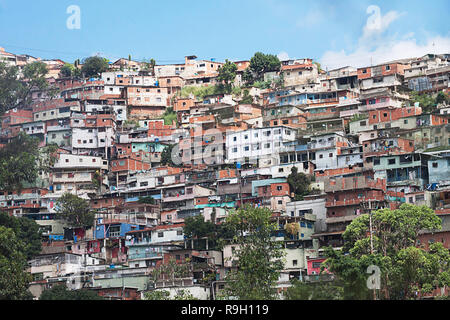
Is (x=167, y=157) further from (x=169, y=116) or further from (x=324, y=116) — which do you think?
(x=324, y=116)

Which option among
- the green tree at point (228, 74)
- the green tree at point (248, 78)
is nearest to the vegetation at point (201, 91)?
the green tree at point (228, 74)

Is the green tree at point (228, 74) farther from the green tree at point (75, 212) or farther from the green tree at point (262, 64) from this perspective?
Answer: the green tree at point (75, 212)

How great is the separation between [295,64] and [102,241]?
26784 mm

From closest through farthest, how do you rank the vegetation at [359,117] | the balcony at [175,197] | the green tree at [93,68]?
1. the balcony at [175,197]
2. the vegetation at [359,117]
3. the green tree at [93,68]

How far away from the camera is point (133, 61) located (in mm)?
73500

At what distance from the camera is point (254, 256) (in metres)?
31.3

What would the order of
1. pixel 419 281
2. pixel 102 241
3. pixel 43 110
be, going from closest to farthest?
1. pixel 419 281
2. pixel 102 241
3. pixel 43 110

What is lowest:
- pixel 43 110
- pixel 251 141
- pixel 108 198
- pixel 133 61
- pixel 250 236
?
pixel 250 236

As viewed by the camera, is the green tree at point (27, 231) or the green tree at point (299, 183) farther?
the green tree at point (299, 183)

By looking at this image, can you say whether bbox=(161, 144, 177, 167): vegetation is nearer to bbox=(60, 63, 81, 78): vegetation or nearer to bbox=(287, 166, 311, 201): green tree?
bbox=(287, 166, 311, 201): green tree

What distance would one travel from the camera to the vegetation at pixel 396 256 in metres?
27.5

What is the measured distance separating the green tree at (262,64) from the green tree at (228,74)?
1.72m
